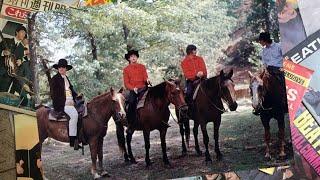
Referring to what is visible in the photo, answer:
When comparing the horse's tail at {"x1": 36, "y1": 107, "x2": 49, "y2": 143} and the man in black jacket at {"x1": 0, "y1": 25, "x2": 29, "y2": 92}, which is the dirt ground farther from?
the man in black jacket at {"x1": 0, "y1": 25, "x2": 29, "y2": 92}

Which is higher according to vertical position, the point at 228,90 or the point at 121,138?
the point at 228,90

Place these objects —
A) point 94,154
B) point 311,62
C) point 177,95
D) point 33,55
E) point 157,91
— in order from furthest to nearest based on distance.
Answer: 1. point 33,55
2. point 94,154
3. point 157,91
4. point 177,95
5. point 311,62

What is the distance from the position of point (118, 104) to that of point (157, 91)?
1.22ft

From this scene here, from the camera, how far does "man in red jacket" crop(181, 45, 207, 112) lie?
12.4 feet

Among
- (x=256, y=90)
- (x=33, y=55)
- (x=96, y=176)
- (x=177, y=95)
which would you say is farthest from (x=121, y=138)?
(x=256, y=90)

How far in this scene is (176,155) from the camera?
3.85m

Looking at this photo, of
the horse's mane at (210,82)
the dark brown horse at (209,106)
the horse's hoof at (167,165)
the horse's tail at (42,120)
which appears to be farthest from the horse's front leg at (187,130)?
the horse's tail at (42,120)

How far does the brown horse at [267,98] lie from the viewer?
3.70 metres

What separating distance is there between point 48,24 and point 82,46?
15.3 inches

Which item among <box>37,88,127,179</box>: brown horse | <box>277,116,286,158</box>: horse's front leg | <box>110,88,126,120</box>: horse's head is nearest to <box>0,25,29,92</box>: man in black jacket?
<box>37,88,127,179</box>: brown horse

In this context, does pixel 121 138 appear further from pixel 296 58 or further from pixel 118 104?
pixel 296 58

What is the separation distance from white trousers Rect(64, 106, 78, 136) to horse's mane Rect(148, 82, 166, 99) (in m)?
0.72

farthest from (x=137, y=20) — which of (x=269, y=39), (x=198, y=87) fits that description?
(x=269, y=39)

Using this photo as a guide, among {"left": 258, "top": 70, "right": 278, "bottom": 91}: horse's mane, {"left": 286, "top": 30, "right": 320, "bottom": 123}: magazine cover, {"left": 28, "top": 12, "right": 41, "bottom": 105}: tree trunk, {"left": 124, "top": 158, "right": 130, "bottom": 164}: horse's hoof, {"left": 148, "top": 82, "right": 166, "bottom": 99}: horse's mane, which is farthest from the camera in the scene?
{"left": 28, "top": 12, "right": 41, "bottom": 105}: tree trunk
